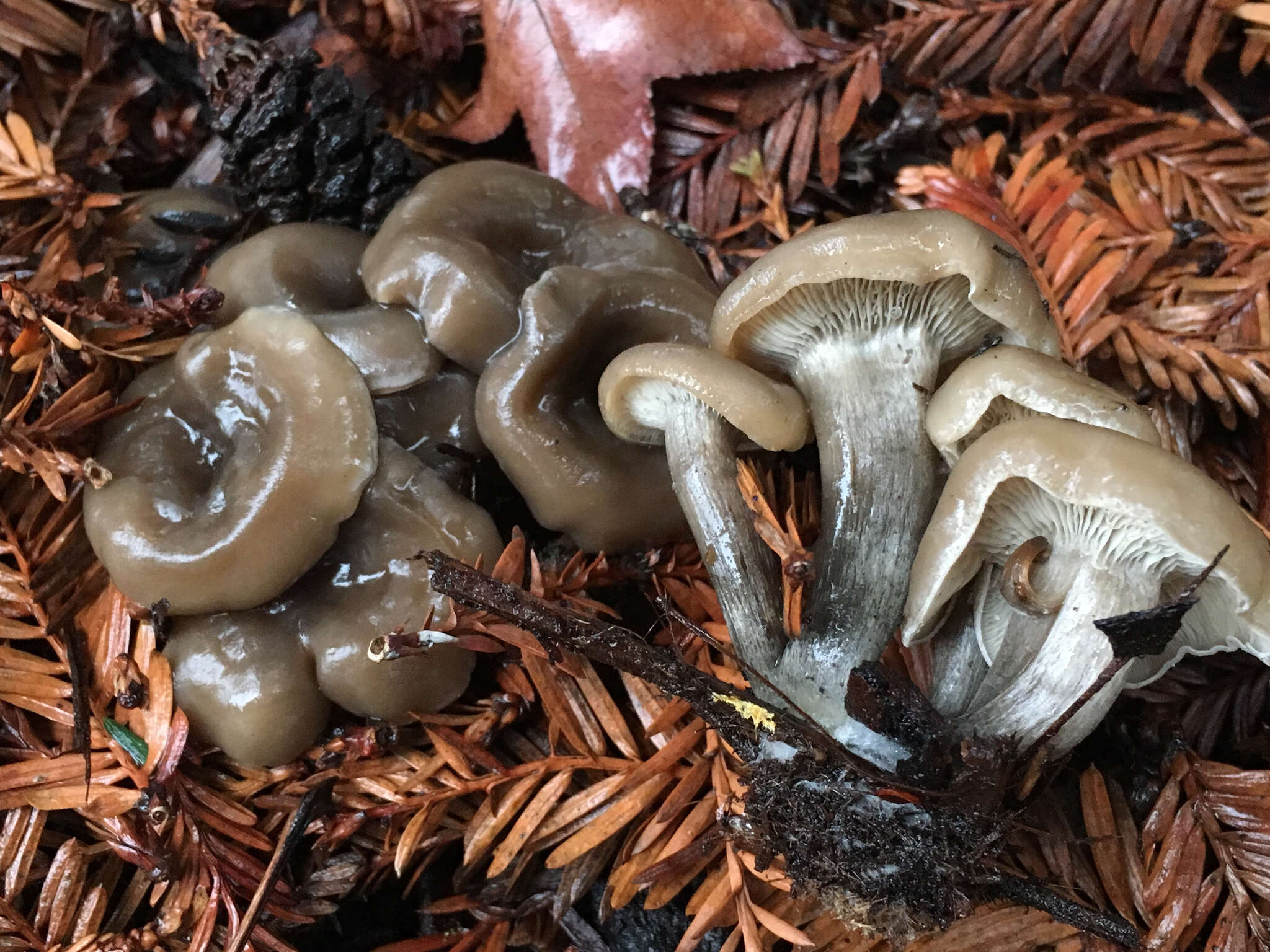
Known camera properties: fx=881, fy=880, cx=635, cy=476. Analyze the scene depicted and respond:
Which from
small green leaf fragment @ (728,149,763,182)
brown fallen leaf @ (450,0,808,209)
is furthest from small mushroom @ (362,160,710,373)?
small green leaf fragment @ (728,149,763,182)

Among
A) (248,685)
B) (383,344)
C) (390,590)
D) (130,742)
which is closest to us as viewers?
(130,742)

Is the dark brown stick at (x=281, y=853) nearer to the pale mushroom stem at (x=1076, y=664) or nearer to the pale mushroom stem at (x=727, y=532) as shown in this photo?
the pale mushroom stem at (x=727, y=532)

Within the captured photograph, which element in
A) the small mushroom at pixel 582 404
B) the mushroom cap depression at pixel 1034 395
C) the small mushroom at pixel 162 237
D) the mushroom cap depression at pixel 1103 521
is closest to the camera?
the mushroom cap depression at pixel 1103 521

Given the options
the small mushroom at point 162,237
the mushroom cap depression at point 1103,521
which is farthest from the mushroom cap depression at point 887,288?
the small mushroom at point 162,237

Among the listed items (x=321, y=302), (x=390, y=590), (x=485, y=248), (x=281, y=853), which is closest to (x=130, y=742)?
(x=281, y=853)

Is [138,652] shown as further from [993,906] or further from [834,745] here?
[993,906]

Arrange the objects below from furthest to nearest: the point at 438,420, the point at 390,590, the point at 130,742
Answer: the point at 438,420 < the point at 390,590 < the point at 130,742

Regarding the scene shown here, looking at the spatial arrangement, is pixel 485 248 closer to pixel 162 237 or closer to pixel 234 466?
pixel 234 466
